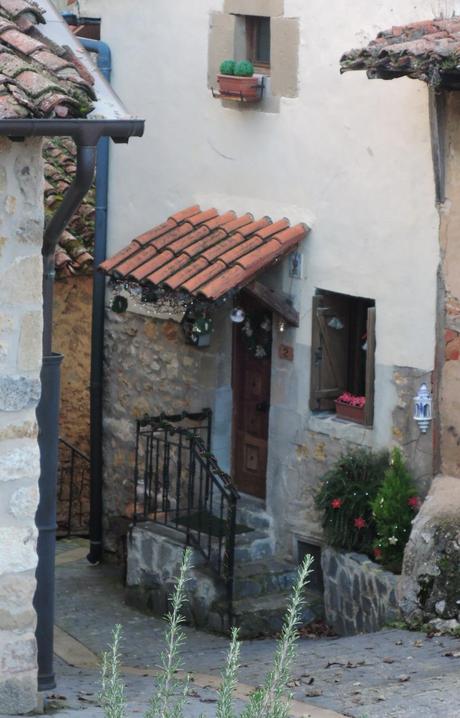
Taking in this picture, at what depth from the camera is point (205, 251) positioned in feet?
36.9

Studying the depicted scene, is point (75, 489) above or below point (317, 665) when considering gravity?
above

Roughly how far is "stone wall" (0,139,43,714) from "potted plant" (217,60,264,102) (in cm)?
444

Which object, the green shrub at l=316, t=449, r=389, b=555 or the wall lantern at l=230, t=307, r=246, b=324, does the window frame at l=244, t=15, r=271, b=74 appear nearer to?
→ the wall lantern at l=230, t=307, r=246, b=324

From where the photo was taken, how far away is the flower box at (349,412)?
1088 centimetres

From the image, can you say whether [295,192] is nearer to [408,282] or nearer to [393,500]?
[408,282]

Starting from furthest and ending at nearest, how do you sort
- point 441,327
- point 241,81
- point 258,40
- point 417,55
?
point 258,40
point 241,81
point 441,327
point 417,55

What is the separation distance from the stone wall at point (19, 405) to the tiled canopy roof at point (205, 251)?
11.5ft

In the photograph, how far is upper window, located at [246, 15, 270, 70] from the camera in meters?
11.6

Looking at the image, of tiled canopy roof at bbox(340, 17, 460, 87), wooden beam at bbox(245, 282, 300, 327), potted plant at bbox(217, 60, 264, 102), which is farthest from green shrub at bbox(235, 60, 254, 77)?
tiled canopy roof at bbox(340, 17, 460, 87)

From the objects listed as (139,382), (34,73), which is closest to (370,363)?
(139,382)

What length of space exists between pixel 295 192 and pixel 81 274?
142 inches

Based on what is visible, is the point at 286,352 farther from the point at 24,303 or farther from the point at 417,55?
the point at 24,303

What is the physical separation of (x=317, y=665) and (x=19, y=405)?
2.83m

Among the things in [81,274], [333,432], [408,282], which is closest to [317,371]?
[333,432]
